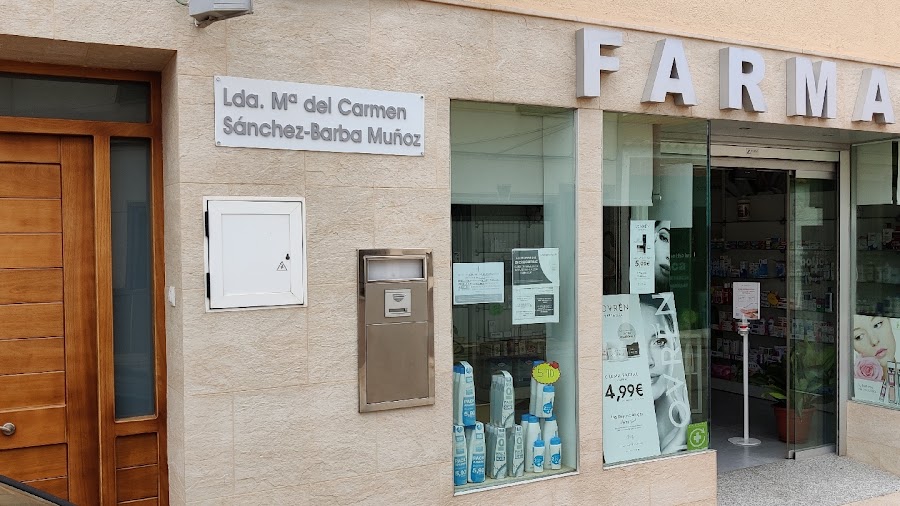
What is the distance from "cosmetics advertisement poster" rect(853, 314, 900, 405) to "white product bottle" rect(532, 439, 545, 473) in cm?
382

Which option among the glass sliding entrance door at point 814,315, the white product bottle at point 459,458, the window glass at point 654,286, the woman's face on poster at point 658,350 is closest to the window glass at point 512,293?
the white product bottle at point 459,458

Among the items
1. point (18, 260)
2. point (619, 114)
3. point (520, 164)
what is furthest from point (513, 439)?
point (18, 260)

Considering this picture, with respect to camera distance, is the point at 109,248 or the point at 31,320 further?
the point at 109,248

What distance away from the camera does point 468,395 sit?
5.18m

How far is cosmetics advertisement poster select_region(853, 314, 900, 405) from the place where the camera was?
7.30m

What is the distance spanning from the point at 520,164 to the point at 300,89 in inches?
64.3

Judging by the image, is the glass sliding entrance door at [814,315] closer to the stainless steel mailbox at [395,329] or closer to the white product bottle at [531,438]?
the white product bottle at [531,438]

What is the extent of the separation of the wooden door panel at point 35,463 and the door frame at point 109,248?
22cm

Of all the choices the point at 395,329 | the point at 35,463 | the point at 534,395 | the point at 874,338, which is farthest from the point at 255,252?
the point at 874,338

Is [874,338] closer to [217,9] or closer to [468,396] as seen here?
[468,396]

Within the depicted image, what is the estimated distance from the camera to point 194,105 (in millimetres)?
4121

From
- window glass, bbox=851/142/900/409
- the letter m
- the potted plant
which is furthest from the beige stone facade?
window glass, bbox=851/142/900/409

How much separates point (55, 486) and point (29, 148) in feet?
5.87

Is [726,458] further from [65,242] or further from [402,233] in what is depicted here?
[65,242]
